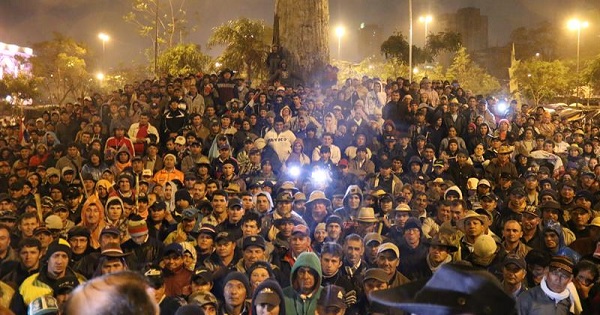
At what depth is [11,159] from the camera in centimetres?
1091

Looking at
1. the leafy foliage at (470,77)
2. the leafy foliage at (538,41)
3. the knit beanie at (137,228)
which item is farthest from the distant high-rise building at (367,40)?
the knit beanie at (137,228)

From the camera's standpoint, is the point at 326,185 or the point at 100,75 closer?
the point at 326,185

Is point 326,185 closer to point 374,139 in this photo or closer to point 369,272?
point 374,139

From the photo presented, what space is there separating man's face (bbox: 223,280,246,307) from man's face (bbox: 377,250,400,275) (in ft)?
5.21

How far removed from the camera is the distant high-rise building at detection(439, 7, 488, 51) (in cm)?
9681

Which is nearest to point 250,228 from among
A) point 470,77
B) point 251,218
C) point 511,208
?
point 251,218

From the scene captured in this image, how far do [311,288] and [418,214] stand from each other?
3.51 metres

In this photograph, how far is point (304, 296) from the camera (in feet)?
16.4

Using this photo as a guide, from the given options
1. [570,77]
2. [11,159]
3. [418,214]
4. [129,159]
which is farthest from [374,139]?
[570,77]

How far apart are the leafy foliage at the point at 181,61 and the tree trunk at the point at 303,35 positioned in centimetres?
991

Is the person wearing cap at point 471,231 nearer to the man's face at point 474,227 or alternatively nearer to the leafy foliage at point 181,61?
the man's face at point 474,227

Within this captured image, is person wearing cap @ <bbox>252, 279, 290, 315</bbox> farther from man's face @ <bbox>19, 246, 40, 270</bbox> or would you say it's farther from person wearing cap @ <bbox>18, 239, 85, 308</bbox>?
man's face @ <bbox>19, 246, 40, 270</bbox>

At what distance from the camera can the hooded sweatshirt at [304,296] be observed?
4941 millimetres

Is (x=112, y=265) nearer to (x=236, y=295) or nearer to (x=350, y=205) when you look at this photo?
(x=236, y=295)
